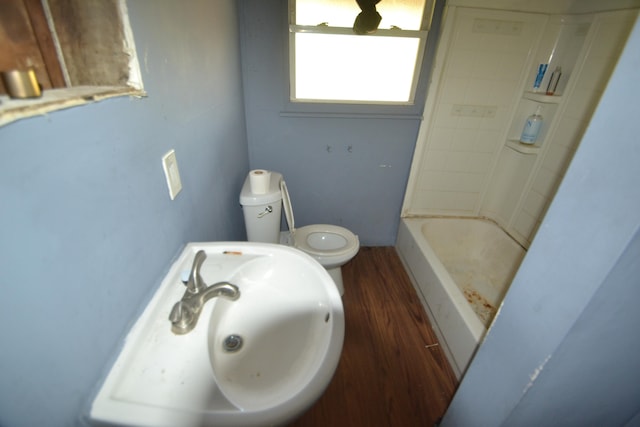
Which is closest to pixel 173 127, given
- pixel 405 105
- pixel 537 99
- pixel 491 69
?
pixel 405 105

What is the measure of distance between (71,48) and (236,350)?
776mm

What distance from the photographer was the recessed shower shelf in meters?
1.73

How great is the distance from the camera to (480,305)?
1723 millimetres

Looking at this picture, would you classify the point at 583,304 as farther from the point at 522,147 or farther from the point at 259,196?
the point at 522,147

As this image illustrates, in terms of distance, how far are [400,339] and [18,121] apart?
5.45 feet

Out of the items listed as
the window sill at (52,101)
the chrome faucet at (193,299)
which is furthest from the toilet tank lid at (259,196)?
the window sill at (52,101)

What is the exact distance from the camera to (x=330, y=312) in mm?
712

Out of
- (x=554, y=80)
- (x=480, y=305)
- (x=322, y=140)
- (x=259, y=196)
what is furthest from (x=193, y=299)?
(x=554, y=80)

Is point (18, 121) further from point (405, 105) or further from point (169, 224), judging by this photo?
point (405, 105)

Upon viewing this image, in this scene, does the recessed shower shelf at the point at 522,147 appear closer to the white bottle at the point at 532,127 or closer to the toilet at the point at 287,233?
the white bottle at the point at 532,127

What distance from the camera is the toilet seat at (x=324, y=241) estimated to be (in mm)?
1552

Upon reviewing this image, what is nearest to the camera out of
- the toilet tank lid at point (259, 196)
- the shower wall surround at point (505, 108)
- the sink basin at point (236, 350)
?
the sink basin at point (236, 350)

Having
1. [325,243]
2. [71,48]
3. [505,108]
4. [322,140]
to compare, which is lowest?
[325,243]

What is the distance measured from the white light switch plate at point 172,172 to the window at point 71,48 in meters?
0.17
